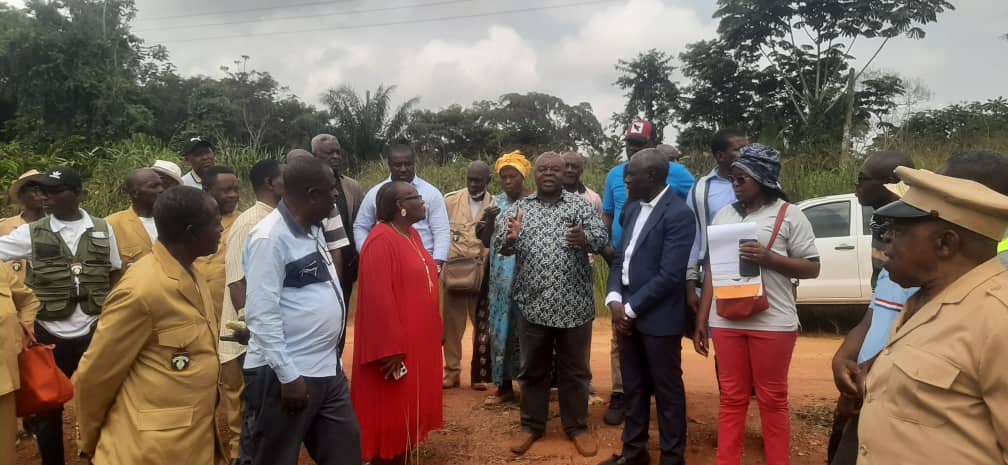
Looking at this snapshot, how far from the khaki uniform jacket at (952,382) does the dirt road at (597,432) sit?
279 centimetres

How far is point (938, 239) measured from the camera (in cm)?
187

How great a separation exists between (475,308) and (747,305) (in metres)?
2.91

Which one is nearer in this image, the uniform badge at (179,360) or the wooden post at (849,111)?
the uniform badge at (179,360)

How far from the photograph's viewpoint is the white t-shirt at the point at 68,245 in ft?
13.8

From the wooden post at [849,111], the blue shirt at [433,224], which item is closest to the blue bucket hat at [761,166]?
the blue shirt at [433,224]

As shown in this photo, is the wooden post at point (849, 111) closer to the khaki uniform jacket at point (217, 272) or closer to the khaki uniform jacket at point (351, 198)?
the khaki uniform jacket at point (351, 198)

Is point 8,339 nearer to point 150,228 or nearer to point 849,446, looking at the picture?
point 150,228

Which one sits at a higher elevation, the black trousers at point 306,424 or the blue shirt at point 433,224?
the blue shirt at point 433,224

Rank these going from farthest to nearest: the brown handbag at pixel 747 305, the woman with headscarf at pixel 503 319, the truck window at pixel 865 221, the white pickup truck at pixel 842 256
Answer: the truck window at pixel 865 221 < the white pickup truck at pixel 842 256 < the woman with headscarf at pixel 503 319 < the brown handbag at pixel 747 305

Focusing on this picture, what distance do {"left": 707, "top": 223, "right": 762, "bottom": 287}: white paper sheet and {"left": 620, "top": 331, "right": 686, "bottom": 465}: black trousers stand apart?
64cm

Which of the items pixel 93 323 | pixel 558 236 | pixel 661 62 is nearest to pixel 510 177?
pixel 558 236

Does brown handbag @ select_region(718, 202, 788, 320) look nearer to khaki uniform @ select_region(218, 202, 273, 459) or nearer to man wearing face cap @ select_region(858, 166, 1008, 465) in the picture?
man wearing face cap @ select_region(858, 166, 1008, 465)

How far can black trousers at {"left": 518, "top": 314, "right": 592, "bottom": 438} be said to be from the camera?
4547mm

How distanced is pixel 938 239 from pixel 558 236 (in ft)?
9.11
